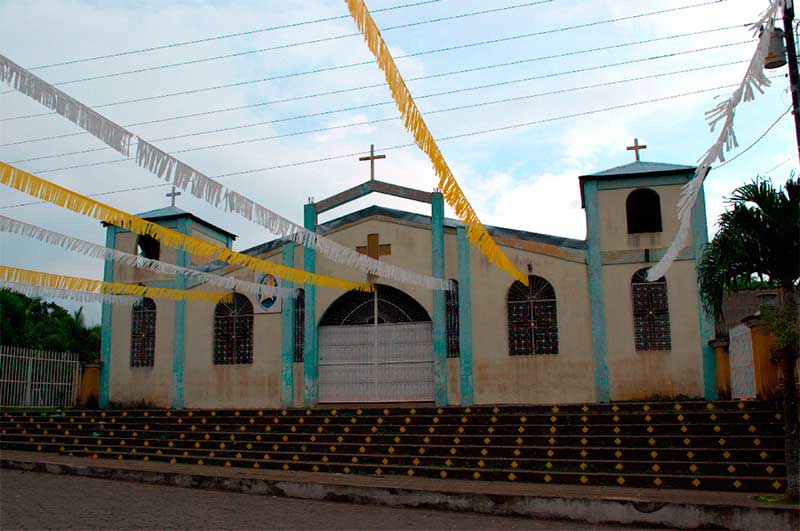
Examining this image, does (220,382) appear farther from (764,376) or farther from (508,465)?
(764,376)

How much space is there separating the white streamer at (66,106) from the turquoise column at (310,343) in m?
8.86

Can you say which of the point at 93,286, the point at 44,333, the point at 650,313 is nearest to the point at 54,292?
the point at 93,286

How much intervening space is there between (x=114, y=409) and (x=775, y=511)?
45.8 ft

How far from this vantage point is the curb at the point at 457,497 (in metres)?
8.53

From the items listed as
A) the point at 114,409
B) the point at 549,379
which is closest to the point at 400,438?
the point at 549,379

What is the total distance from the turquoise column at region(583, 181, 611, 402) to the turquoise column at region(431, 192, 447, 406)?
3.06 meters

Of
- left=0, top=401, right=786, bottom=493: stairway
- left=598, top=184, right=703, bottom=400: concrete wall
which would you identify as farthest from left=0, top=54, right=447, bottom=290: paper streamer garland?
left=598, top=184, right=703, bottom=400: concrete wall

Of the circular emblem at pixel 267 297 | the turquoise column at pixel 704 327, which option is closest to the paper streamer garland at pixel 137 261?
the circular emblem at pixel 267 297

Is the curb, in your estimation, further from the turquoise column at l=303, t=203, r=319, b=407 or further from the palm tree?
the turquoise column at l=303, t=203, r=319, b=407

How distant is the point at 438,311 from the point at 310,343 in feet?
9.61

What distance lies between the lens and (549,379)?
1528cm

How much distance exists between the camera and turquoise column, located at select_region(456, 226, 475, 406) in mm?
15570

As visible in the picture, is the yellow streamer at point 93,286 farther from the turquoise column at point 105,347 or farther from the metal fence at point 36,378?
the metal fence at point 36,378

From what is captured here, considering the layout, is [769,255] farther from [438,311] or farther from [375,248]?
[375,248]
